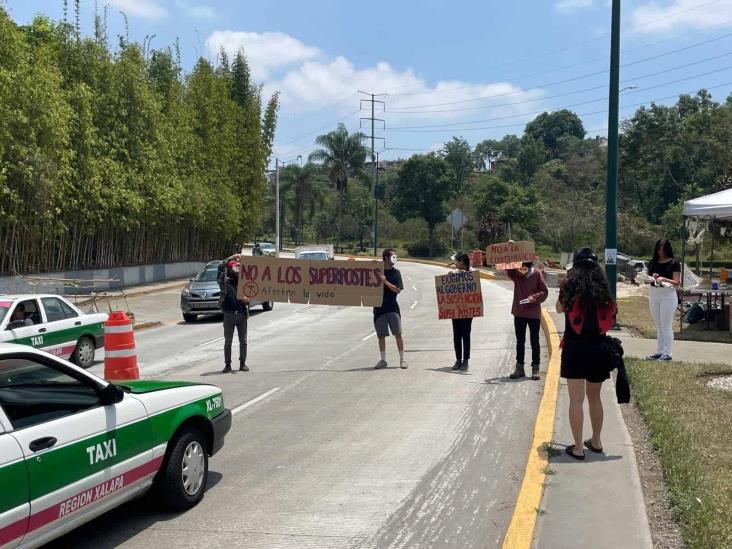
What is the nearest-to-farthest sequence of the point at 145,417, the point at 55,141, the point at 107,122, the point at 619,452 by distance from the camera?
the point at 145,417 < the point at 619,452 < the point at 55,141 < the point at 107,122

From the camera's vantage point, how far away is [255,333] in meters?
18.0

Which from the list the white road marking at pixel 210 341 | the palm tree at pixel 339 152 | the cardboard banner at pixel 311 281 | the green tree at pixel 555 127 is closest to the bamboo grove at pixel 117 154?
the white road marking at pixel 210 341

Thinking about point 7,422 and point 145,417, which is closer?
point 7,422

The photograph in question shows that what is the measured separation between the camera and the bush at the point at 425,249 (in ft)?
219

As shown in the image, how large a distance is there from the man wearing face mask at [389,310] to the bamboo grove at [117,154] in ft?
46.7

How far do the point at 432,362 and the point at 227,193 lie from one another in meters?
29.2

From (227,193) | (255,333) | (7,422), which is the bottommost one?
(255,333)

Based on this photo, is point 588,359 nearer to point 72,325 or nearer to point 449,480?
point 449,480

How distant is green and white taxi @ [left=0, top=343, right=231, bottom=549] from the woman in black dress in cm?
309

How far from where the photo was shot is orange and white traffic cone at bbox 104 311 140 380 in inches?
363

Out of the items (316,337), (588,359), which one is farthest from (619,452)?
(316,337)

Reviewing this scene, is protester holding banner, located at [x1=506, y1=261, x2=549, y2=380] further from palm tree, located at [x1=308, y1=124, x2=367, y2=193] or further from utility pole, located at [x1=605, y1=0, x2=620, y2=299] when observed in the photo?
palm tree, located at [x1=308, y1=124, x2=367, y2=193]

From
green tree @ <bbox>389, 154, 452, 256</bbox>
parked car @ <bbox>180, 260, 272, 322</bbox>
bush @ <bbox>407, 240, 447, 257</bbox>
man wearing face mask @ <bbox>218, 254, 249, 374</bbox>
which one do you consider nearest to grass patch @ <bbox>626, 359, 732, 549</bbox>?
man wearing face mask @ <bbox>218, 254, 249, 374</bbox>

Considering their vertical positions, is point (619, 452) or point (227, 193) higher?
point (227, 193)
